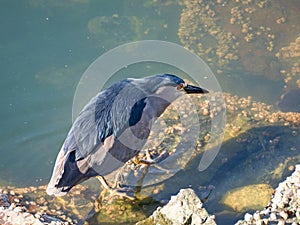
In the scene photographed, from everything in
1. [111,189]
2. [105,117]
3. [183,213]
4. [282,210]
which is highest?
[282,210]

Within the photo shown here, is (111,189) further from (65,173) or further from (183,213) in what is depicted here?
(183,213)

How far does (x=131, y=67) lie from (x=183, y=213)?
13.1ft

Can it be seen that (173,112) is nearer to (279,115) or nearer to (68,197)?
(279,115)

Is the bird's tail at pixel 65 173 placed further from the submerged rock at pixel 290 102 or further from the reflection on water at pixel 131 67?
the submerged rock at pixel 290 102

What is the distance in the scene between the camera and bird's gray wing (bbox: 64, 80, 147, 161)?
3.90m

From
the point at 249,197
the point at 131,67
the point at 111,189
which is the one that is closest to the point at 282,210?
the point at 249,197

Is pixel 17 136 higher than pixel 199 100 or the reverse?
the reverse

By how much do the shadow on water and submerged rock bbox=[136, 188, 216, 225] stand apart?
2.96 feet

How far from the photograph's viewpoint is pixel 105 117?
410cm

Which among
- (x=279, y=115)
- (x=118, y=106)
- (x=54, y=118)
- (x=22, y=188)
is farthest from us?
(x=54, y=118)

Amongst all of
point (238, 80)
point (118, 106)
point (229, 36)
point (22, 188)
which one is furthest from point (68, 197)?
point (229, 36)

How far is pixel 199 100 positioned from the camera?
5480 mm

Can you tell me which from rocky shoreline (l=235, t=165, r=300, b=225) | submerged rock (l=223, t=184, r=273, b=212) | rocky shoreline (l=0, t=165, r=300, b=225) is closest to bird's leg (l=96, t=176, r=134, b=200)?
rocky shoreline (l=0, t=165, r=300, b=225)

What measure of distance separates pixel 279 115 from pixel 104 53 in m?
2.99
